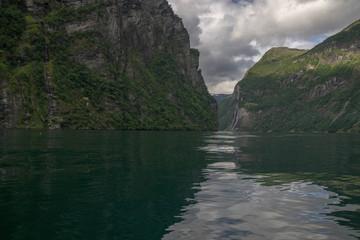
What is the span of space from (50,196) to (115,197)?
3.78 metres

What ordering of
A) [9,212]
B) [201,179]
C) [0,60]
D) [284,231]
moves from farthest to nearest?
[0,60]
[201,179]
[9,212]
[284,231]

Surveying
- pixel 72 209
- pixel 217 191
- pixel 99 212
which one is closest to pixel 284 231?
pixel 217 191

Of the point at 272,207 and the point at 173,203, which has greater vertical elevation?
the point at 173,203

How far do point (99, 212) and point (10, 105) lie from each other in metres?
156

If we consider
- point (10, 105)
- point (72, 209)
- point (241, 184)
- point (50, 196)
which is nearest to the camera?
point (72, 209)

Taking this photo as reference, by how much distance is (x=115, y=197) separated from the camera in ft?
56.2

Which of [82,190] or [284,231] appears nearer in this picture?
[284,231]

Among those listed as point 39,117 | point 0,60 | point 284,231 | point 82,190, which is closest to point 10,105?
point 39,117

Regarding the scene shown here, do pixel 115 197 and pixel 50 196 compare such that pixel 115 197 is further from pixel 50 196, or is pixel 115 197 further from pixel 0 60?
pixel 0 60

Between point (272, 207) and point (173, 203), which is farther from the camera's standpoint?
point (173, 203)

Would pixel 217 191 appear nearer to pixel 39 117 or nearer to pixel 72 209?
pixel 72 209

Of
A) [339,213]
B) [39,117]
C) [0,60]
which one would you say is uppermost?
[0,60]

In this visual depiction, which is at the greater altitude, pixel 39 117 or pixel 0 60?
pixel 0 60

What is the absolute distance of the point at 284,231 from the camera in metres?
12.1
